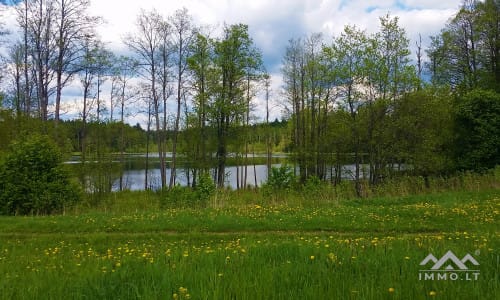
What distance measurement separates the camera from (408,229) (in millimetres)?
8984

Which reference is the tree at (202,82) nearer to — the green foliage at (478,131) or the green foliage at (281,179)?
the green foliage at (281,179)

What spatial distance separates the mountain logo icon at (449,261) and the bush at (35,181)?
15.1 m

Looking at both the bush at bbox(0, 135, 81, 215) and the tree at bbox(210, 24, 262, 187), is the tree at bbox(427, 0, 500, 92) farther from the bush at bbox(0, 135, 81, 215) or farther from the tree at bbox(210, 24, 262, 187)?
the bush at bbox(0, 135, 81, 215)

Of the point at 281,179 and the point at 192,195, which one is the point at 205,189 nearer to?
the point at 192,195

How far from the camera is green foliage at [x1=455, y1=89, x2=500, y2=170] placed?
2320 cm

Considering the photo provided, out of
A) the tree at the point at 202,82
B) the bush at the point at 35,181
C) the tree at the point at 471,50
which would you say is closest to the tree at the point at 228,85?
the tree at the point at 202,82

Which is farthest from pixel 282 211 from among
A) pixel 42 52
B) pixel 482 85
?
pixel 482 85

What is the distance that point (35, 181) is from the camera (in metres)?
14.7

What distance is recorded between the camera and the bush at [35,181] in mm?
14438

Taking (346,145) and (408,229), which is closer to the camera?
(408,229)

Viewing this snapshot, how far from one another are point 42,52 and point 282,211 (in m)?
20.2

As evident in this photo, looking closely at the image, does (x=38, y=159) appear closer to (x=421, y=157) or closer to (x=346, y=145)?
(x=346, y=145)

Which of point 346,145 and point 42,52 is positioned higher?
point 42,52

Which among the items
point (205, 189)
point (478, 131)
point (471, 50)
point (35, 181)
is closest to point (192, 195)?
point (205, 189)
